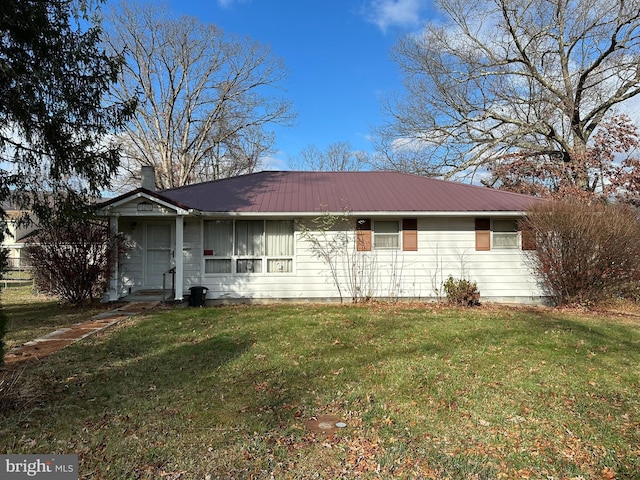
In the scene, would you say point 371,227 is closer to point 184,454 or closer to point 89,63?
point 89,63

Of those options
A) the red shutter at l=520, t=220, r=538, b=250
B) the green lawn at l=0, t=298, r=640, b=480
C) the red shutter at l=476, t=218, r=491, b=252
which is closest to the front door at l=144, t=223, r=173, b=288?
the green lawn at l=0, t=298, r=640, b=480

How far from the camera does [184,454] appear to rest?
3.12 meters

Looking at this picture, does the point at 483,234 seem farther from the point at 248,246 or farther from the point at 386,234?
the point at 248,246

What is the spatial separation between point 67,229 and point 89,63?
4153 mm

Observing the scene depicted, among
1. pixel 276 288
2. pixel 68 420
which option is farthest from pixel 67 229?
pixel 68 420

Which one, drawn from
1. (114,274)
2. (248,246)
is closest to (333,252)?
(248,246)

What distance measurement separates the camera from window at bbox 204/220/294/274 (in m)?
10.9

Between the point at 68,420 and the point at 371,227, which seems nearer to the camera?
the point at 68,420

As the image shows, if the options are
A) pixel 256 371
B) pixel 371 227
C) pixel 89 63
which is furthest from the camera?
pixel 371 227

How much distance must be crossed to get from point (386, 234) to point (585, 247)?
4933 millimetres

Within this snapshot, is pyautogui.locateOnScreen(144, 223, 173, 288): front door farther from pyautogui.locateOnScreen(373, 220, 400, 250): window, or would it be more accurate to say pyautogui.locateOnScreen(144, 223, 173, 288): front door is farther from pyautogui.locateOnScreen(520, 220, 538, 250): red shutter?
pyautogui.locateOnScreen(520, 220, 538, 250): red shutter

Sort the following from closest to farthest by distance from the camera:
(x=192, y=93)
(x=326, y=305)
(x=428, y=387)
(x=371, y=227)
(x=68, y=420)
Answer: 1. (x=68, y=420)
2. (x=428, y=387)
3. (x=326, y=305)
4. (x=371, y=227)
5. (x=192, y=93)

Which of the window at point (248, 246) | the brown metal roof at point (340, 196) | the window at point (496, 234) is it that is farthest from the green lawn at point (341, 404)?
the brown metal roof at point (340, 196)

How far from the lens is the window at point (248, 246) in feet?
35.9
